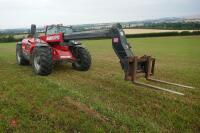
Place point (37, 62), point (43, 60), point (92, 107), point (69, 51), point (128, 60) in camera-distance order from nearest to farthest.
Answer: point (92, 107)
point (128, 60)
point (43, 60)
point (37, 62)
point (69, 51)

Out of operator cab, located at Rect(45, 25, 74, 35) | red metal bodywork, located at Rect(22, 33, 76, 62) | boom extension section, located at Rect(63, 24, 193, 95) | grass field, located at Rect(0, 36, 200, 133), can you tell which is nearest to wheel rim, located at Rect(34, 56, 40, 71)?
red metal bodywork, located at Rect(22, 33, 76, 62)

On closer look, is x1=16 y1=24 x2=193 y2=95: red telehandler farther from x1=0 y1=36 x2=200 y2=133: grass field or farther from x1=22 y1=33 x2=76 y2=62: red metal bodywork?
x1=0 y1=36 x2=200 y2=133: grass field

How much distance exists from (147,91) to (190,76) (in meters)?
3.33

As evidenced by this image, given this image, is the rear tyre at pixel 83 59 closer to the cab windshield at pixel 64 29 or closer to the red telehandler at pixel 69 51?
the red telehandler at pixel 69 51

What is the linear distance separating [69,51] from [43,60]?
58.8 inches

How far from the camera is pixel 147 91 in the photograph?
7.61 m

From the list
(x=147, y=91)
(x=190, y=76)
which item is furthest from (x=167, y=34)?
(x=147, y=91)

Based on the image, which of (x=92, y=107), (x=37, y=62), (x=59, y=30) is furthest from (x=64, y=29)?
(x=92, y=107)

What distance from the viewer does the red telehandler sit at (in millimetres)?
7180

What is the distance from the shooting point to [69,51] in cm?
1079

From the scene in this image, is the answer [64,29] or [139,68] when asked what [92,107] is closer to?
[139,68]

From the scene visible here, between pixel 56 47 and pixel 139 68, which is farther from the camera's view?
pixel 56 47

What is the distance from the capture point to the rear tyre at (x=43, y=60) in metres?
9.57

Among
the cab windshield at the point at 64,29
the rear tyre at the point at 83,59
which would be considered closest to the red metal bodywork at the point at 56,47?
the rear tyre at the point at 83,59
